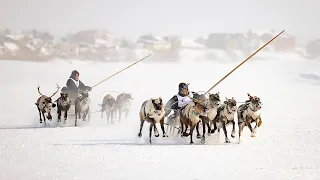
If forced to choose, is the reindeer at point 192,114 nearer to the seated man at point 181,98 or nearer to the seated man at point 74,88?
the seated man at point 181,98

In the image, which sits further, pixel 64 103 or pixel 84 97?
pixel 84 97

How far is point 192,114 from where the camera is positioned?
8.23 meters

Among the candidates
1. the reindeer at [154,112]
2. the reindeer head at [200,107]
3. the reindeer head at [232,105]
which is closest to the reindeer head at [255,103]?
the reindeer head at [232,105]

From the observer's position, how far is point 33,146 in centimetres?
848

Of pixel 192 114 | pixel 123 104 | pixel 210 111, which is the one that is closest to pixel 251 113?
pixel 210 111

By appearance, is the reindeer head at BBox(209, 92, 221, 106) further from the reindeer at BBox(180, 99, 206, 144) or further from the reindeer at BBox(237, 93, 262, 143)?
the reindeer at BBox(237, 93, 262, 143)

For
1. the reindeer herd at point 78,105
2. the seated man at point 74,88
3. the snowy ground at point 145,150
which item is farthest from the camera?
the seated man at point 74,88

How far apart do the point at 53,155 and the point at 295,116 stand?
6754 millimetres

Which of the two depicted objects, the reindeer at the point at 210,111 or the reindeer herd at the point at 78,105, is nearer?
the reindeer at the point at 210,111

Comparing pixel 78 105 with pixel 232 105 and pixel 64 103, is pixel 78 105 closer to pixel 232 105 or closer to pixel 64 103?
pixel 64 103

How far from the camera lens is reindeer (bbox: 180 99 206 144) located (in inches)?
321

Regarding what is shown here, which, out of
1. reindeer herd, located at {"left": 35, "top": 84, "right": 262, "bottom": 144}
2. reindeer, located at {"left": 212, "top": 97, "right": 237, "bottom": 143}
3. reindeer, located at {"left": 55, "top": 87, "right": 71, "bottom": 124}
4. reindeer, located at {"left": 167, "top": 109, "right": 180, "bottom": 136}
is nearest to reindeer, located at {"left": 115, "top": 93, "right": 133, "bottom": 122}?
reindeer, located at {"left": 55, "top": 87, "right": 71, "bottom": 124}

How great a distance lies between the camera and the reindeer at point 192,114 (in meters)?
8.16

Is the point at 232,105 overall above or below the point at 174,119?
above
